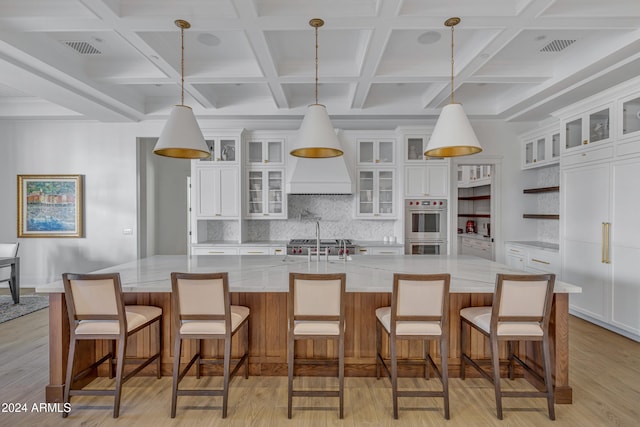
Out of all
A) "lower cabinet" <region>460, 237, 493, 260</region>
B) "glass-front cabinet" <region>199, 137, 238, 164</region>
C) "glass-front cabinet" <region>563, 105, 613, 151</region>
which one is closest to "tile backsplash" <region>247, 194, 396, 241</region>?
"glass-front cabinet" <region>199, 137, 238, 164</region>

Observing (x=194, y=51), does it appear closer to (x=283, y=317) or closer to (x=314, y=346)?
(x=283, y=317)

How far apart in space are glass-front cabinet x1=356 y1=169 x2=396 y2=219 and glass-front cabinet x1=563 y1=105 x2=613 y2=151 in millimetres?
2298

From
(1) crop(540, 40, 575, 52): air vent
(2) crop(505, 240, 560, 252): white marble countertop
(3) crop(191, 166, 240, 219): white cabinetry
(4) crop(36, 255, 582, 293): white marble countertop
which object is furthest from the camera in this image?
(3) crop(191, 166, 240, 219): white cabinetry

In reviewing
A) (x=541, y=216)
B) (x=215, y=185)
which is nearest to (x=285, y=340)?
(x=215, y=185)

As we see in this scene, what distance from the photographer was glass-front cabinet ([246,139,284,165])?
211 inches

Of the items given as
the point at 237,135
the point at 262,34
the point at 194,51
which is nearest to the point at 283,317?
the point at 262,34

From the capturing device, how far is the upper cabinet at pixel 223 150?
5215mm

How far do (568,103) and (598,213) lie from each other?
152 cm

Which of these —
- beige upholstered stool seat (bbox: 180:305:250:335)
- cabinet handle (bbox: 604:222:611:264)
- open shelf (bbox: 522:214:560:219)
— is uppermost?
open shelf (bbox: 522:214:560:219)

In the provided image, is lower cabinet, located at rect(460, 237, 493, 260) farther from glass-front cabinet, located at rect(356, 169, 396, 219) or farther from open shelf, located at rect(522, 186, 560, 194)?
glass-front cabinet, located at rect(356, 169, 396, 219)

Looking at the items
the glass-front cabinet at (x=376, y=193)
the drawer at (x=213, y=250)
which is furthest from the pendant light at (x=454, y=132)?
the drawer at (x=213, y=250)

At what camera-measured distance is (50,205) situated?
18.0 feet

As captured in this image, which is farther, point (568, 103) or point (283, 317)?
point (568, 103)

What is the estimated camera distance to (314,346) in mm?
2717
